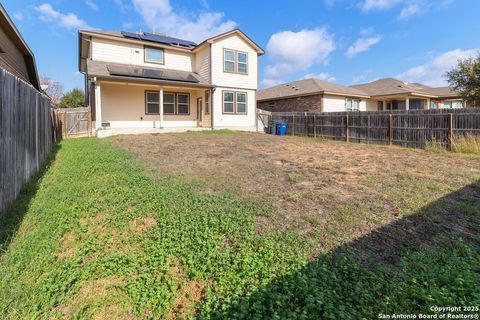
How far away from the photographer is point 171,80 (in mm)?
16203

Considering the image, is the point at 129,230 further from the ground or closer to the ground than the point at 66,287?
further from the ground

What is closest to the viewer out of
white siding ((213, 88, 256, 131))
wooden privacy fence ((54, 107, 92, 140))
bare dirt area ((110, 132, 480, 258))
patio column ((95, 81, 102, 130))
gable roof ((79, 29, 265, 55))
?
bare dirt area ((110, 132, 480, 258))

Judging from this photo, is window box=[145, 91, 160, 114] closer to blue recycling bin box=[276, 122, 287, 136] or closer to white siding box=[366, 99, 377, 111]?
blue recycling bin box=[276, 122, 287, 136]

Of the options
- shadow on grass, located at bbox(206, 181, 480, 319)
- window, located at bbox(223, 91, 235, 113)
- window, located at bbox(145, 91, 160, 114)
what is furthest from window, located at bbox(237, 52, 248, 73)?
shadow on grass, located at bbox(206, 181, 480, 319)

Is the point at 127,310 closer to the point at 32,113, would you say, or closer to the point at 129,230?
the point at 129,230

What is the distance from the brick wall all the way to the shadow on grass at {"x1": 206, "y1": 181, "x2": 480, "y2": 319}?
20332 mm

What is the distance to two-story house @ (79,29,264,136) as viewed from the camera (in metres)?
16.1

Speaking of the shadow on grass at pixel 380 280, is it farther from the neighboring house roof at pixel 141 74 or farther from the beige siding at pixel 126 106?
the beige siding at pixel 126 106

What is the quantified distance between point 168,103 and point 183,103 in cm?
105

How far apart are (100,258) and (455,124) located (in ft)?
42.3

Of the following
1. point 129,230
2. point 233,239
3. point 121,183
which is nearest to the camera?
point 233,239

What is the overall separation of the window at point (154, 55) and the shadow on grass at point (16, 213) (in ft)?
44.4

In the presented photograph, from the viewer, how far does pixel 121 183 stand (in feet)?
17.8

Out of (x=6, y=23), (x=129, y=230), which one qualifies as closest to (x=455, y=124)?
(x=129, y=230)
